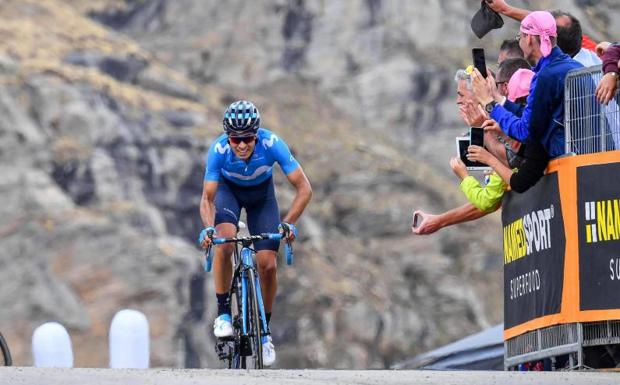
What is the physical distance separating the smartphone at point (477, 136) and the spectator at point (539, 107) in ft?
0.81

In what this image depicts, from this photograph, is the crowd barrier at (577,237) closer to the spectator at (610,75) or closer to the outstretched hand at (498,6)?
the spectator at (610,75)

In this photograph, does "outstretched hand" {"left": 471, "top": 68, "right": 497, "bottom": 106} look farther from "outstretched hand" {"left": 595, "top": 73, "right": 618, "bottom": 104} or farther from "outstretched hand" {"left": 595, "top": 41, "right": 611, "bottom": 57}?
"outstretched hand" {"left": 595, "top": 73, "right": 618, "bottom": 104}

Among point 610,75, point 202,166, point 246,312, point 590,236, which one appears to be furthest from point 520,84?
point 202,166

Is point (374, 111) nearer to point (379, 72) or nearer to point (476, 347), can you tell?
point (379, 72)

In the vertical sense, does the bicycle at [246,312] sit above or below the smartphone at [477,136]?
below

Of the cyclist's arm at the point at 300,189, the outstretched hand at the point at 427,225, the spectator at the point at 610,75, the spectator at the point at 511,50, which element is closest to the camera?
the spectator at the point at 610,75

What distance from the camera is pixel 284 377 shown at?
10.5 m

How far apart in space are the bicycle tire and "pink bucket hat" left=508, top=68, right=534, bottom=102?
237cm

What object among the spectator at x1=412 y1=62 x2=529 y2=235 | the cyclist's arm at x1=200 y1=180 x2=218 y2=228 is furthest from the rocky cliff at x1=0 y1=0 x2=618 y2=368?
the spectator at x1=412 y1=62 x2=529 y2=235

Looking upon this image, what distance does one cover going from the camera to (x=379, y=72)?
54.0 m

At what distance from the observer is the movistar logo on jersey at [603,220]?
12042mm

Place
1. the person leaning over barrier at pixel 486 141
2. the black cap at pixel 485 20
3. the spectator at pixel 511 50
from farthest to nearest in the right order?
the black cap at pixel 485 20, the spectator at pixel 511 50, the person leaning over barrier at pixel 486 141

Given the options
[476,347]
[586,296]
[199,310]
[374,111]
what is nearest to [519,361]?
[586,296]

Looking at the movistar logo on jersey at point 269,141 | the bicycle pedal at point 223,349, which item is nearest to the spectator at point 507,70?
the movistar logo on jersey at point 269,141
